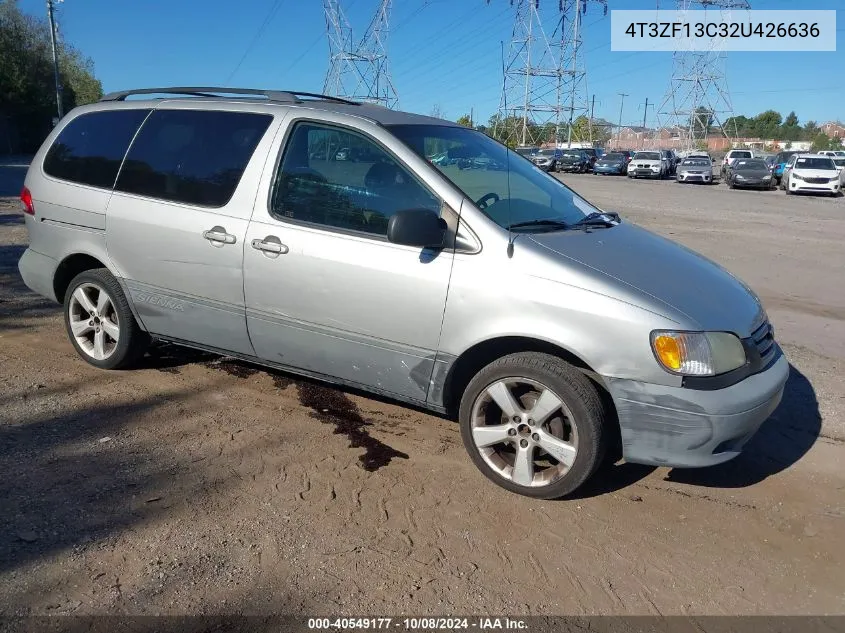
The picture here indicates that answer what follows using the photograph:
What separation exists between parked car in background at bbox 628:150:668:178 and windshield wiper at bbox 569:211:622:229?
38914mm

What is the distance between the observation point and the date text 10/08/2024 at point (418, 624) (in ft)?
8.54

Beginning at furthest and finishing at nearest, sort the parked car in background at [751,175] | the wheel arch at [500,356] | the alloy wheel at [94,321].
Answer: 1. the parked car in background at [751,175]
2. the alloy wheel at [94,321]
3. the wheel arch at [500,356]

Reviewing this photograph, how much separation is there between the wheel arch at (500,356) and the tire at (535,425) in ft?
0.17

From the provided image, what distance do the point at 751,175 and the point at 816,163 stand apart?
141 inches

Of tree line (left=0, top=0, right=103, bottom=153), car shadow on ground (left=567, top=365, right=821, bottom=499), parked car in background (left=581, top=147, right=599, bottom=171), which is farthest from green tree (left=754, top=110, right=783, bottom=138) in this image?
car shadow on ground (left=567, top=365, right=821, bottom=499)

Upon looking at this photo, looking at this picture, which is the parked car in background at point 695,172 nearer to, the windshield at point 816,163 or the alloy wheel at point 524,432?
the windshield at point 816,163

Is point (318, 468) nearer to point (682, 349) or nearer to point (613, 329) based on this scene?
point (613, 329)

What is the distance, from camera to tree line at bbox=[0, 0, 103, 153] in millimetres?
48625

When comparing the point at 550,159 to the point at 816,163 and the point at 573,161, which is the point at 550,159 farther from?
the point at 816,163

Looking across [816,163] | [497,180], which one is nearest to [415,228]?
[497,180]

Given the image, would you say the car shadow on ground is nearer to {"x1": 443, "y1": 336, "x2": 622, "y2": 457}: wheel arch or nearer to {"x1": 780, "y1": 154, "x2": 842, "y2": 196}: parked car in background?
{"x1": 443, "y1": 336, "x2": 622, "y2": 457}: wheel arch

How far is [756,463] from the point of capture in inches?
158

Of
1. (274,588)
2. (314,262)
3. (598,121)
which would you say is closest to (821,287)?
(314,262)

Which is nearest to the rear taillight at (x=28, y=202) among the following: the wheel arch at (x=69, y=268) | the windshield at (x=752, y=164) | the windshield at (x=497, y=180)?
the wheel arch at (x=69, y=268)
